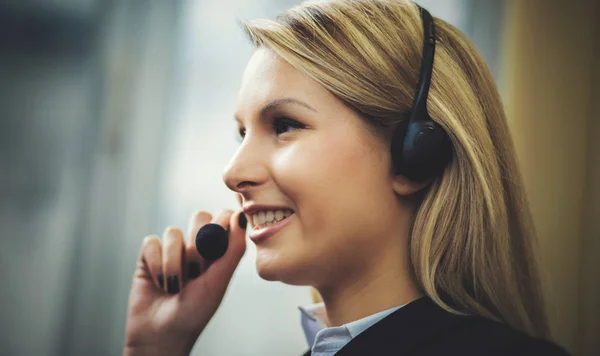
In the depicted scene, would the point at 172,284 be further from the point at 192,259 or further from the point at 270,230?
the point at 270,230

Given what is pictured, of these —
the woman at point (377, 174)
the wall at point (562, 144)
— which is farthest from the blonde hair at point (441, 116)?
the wall at point (562, 144)

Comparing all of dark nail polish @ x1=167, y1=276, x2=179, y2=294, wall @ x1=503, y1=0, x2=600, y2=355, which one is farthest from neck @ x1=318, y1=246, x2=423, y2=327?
wall @ x1=503, y1=0, x2=600, y2=355

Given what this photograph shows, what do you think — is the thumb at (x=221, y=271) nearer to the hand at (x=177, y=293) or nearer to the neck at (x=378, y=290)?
the hand at (x=177, y=293)

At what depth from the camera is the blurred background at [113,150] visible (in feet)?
4.62

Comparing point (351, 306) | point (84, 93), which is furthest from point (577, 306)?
point (84, 93)

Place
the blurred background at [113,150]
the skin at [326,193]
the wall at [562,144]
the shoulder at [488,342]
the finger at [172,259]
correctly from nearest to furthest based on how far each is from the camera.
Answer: the shoulder at [488,342]
the skin at [326,193]
the finger at [172,259]
the wall at [562,144]
the blurred background at [113,150]

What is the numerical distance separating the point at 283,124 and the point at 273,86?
0.07 m

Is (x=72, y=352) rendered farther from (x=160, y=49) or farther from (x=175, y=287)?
(x=160, y=49)

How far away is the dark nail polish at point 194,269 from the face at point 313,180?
0.22 metres

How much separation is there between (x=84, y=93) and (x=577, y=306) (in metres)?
1.38

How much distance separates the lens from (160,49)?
4.87ft

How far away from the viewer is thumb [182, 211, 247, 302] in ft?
3.35

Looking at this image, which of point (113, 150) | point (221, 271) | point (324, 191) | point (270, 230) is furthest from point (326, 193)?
point (113, 150)

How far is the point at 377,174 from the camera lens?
848 millimetres
